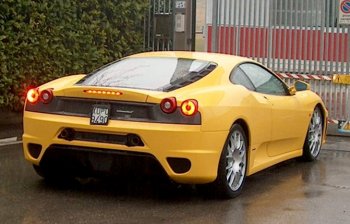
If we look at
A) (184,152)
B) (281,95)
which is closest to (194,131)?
(184,152)

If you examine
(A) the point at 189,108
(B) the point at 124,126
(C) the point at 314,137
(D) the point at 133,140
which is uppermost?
(A) the point at 189,108

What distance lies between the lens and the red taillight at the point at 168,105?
18.4ft

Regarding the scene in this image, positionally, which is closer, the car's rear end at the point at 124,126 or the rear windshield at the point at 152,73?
the car's rear end at the point at 124,126

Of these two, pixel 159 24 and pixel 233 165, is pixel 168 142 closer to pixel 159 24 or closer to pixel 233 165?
pixel 233 165

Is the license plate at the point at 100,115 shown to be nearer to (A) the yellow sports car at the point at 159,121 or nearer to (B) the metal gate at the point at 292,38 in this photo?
(A) the yellow sports car at the point at 159,121

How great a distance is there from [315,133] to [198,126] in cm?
311

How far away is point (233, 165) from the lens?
243 inches

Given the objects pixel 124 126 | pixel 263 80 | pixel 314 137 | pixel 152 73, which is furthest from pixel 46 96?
pixel 314 137

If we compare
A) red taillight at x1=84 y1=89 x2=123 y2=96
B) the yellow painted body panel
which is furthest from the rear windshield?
red taillight at x1=84 y1=89 x2=123 y2=96

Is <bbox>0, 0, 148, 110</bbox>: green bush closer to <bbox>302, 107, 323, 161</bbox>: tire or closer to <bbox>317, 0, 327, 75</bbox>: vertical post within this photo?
<bbox>317, 0, 327, 75</bbox>: vertical post

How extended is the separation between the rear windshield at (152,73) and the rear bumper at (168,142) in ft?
1.52

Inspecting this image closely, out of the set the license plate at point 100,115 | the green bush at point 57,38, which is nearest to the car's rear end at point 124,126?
the license plate at point 100,115

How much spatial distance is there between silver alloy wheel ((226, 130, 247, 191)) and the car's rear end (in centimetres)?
26

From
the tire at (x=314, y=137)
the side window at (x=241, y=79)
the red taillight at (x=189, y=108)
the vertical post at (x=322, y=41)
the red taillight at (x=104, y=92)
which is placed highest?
the vertical post at (x=322, y=41)
